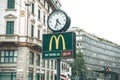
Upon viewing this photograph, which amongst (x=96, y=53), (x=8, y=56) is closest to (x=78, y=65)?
(x=96, y=53)

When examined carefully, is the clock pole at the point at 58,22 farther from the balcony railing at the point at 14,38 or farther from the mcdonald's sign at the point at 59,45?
the balcony railing at the point at 14,38

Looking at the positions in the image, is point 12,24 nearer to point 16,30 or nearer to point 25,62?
point 16,30

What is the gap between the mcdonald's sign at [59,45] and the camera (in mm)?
11530

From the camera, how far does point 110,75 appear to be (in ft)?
166

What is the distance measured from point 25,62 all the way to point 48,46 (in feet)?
89.7

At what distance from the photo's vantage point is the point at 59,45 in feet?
38.7

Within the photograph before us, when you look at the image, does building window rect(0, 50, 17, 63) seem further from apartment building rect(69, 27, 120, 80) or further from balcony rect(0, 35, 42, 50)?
apartment building rect(69, 27, 120, 80)

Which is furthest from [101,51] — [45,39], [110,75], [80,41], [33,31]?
[45,39]

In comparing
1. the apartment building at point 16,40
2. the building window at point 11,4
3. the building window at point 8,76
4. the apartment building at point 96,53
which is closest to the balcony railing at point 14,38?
the apartment building at point 16,40

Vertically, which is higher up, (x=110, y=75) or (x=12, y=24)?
(x=12, y=24)

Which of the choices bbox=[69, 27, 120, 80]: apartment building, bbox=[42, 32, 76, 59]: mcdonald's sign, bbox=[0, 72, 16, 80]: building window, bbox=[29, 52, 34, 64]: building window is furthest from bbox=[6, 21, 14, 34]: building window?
bbox=[69, 27, 120, 80]: apartment building

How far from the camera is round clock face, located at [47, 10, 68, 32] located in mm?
11828

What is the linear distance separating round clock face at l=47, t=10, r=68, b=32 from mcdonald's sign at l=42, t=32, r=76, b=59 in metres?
0.32

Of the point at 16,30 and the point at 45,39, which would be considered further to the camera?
the point at 16,30
